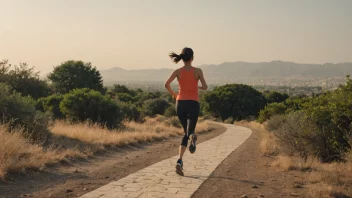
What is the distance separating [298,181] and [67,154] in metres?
5.57

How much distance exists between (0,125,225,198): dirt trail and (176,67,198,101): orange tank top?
2037 millimetres

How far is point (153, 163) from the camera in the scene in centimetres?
925

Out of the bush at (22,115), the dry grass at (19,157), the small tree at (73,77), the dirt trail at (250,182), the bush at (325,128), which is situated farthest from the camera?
the small tree at (73,77)

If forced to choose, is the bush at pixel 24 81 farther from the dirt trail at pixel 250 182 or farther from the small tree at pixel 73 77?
the dirt trail at pixel 250 182

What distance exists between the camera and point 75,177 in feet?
24.0

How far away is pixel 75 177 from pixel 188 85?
2.83 metres

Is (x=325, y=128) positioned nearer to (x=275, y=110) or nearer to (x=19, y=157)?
(x=19, y=157)

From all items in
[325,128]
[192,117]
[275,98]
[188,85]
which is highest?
[188,85]

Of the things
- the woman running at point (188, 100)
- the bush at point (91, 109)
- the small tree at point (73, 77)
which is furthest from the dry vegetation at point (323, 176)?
the small tree at point (73, 77)

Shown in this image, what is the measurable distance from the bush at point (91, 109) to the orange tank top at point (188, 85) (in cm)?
1271

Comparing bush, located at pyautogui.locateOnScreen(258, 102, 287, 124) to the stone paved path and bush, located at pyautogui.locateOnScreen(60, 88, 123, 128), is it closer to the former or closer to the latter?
bush, located at pyautogui.locateOnScreen(60, 88, 123, 128)

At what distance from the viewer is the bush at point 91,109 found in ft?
64.4

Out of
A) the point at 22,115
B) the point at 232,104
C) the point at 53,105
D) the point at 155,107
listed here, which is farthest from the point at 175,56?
the point at 232,104

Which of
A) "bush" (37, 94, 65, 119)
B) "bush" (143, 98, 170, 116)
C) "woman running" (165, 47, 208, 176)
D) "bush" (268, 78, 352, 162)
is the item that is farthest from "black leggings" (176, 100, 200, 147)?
"bush" (143, 98, 170, 116)
